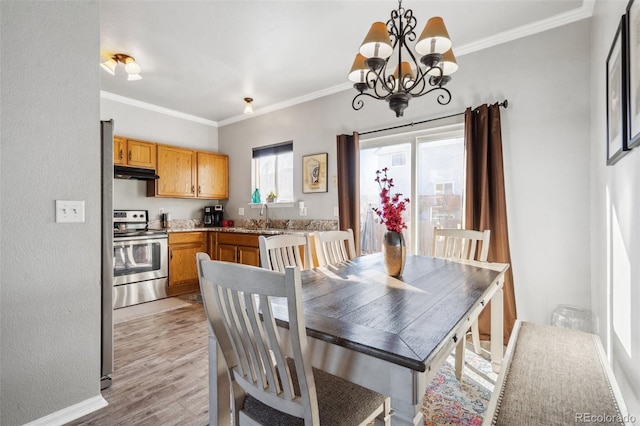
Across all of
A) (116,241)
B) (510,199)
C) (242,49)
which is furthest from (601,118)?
(116,241)

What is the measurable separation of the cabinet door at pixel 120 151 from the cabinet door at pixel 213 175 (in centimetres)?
105

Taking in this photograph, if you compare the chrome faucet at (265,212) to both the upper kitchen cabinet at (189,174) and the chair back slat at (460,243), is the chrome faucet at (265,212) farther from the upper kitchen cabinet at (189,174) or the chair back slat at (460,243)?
the chair back slat at (460,243)

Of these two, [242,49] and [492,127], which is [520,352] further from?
[242,49]

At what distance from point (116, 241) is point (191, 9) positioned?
2.66 m

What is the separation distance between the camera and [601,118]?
198 centimetres

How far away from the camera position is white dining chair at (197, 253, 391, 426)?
0.82 m

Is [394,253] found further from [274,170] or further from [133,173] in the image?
[133,173]

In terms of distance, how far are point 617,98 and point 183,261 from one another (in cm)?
455

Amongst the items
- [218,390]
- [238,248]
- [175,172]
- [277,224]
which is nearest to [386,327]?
[218,390]

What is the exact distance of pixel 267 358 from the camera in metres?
0.91

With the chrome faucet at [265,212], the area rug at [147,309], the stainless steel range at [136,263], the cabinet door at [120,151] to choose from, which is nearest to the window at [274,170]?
the chrome faucet at [265,212]

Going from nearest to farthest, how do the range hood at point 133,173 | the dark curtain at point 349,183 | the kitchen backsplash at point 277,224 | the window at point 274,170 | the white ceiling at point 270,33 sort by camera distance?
A: the white ceiling at point 270,33, the dark curtain at point 349,183, the range hood at point 133,173, the kitchen backsplash at point 277,224, the window at point 274,170

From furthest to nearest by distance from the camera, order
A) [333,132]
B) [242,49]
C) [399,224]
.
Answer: [333,132]
[242,49]
[399,224]

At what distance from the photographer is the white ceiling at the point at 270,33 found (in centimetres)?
230
